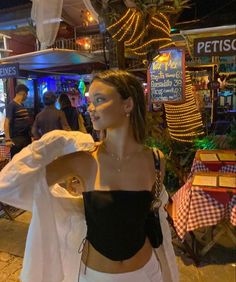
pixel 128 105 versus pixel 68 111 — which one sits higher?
pixel 128 105

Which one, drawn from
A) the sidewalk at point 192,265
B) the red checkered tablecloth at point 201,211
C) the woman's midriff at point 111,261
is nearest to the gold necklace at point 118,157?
the woman's midriff at point 111,261

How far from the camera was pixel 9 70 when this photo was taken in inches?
213

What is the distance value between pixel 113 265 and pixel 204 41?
2.97 m

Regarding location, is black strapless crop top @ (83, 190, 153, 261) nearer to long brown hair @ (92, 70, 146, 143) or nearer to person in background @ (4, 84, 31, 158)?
long brown hair @ (92, 70, 146, 143)

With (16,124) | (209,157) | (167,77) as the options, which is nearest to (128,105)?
(209,157)

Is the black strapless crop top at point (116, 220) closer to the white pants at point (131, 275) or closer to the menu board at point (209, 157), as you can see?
the white pants at point (131, 275)

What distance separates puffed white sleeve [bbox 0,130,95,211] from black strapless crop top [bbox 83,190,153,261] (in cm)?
23

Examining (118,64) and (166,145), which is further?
(166,145)

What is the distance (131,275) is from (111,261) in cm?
11

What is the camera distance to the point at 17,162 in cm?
134

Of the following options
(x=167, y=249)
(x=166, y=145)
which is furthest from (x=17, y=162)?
(x=166, y=145)

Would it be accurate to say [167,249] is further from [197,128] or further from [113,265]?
[197,128]

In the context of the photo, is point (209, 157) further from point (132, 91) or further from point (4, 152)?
point (4, 152)

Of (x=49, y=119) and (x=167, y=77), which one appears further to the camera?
(x=49, y=119)
